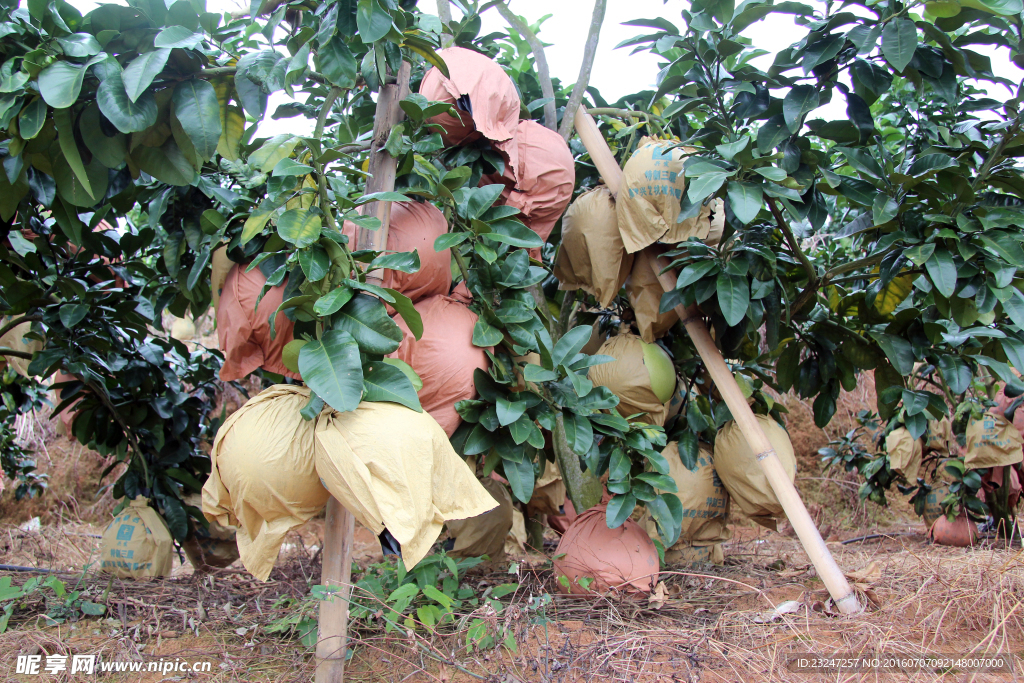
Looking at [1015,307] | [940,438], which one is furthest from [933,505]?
[1015,307]

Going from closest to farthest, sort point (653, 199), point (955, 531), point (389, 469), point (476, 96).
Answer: point (389, 469) < point (476, 96) < point (653, 199) < point (955, 531)

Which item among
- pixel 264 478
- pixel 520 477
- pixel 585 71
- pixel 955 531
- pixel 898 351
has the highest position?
pixel 585 71

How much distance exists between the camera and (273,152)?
1.49 meters

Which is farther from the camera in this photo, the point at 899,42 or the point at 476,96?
the point at 899,42

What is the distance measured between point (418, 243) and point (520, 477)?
65 cm

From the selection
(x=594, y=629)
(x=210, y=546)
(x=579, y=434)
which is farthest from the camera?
(x=210, y=546)

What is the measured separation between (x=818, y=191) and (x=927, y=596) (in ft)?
4.49

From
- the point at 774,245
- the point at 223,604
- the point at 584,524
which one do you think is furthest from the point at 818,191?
the point at 223,604

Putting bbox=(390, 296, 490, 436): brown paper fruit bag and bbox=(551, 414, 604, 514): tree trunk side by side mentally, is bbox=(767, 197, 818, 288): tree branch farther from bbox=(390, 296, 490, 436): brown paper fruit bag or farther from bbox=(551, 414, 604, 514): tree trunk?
bbox=(390, 296, 490, 436): brown paper fruit bag

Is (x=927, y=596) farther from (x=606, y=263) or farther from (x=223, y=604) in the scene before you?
(x=223, y=604)

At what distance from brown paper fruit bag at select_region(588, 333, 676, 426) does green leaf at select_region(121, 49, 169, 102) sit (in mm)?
1550

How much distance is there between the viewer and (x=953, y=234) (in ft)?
6.41

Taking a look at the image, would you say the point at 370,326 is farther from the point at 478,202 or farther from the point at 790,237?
Answer: the point at 790,237

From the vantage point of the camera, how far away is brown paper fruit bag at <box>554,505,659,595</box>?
6.81 ft
